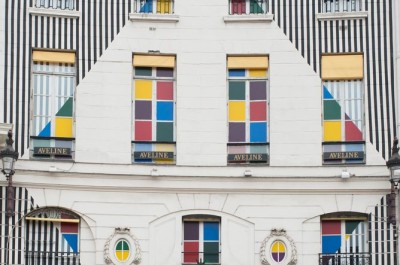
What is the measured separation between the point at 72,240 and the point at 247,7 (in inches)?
302

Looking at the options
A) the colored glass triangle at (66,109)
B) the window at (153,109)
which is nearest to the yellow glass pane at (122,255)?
the window at (153,109)

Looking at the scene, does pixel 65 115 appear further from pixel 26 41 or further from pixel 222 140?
pixel 222 140

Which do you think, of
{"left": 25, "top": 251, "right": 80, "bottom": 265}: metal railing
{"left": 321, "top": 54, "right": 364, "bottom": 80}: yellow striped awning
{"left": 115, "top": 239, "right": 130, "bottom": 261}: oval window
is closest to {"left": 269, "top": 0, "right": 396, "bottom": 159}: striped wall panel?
{"left": 321, "top": 54, "right": 364, "bottom": 80}: yellow striped awning

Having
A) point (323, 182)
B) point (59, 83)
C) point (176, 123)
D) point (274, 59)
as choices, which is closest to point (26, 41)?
point (59, 83)

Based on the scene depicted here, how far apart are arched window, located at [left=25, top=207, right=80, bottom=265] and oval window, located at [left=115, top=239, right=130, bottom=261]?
1.03 m

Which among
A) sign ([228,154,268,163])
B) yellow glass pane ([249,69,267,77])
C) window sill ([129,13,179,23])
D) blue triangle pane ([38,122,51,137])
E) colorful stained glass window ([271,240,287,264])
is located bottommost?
colorful stained glass window ([271,240,287,264])

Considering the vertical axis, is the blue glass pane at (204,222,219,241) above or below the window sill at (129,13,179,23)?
below

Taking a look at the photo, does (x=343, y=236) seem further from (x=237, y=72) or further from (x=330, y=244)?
(x=237, y=72)

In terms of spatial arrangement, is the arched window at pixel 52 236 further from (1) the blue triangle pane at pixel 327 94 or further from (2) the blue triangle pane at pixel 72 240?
(1) the blue triangle pane at pixel 327 94

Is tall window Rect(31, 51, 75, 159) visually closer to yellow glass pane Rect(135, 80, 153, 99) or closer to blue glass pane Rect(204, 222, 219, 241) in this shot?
yellow glass pane Rect(135, 80, 153, 99)

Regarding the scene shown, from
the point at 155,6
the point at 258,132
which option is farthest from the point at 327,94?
the point at 155,6

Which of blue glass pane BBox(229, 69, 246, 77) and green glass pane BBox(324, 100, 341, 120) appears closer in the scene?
green glass pane BBox(324, 100, 341, 120)

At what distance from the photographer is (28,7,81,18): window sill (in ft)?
103

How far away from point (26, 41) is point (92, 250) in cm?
560
